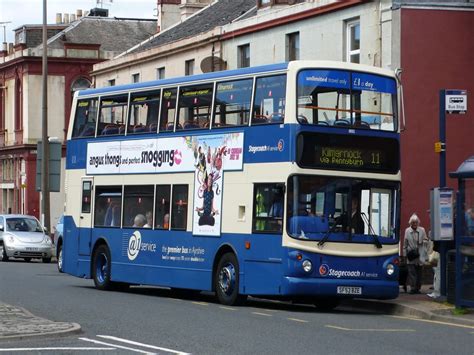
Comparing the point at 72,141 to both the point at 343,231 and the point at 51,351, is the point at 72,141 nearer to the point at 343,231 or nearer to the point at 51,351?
the point at 343,231

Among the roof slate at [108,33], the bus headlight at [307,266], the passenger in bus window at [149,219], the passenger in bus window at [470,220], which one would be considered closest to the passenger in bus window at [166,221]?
the passenger in bus window at [149,219]

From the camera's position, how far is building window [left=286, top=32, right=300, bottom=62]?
121 ft

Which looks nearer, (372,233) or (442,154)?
(372,233)

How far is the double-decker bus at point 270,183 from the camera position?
21484mm

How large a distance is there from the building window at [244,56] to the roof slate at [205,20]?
366cm

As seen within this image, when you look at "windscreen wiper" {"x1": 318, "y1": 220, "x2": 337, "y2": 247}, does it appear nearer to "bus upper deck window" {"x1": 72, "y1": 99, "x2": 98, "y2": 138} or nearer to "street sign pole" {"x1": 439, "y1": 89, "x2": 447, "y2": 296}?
"street sign pole" {"x1": 439, "y1": 89, "x2": 447, "y2": 296}

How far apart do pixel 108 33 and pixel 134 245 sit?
2142 inches

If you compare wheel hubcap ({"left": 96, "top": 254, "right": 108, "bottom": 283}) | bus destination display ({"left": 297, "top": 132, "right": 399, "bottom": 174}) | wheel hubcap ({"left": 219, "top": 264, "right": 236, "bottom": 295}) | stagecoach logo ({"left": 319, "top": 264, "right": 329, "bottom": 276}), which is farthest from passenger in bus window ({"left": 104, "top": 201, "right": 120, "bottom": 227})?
stagecoach logo ({"left": 319, "top": 264, "right": 329, "bottom": 276})

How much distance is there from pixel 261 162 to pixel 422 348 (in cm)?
730

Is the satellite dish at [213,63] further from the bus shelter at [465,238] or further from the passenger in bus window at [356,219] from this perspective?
the bus shelter at [465,238]

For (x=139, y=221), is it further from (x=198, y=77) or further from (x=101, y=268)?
(x=198, y=77)

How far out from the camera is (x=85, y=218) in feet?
92.7

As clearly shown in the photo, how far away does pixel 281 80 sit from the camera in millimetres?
21750

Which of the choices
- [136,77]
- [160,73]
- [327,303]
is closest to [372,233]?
[327,303]
